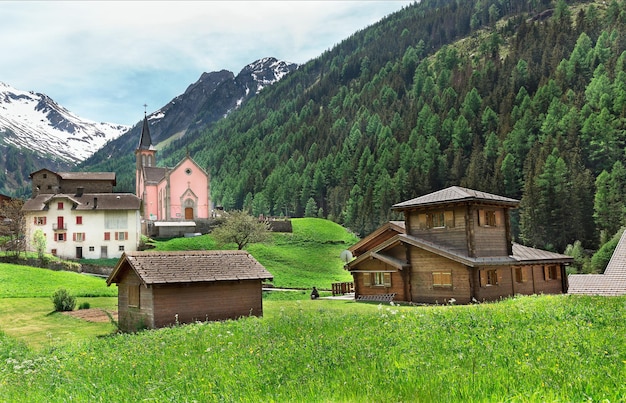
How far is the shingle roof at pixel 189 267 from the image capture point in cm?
2795

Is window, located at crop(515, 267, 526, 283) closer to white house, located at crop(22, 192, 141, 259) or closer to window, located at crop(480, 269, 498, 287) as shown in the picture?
window, located at crop(480, 269, 498, 287)

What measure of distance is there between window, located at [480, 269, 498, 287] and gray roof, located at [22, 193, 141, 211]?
5418cm

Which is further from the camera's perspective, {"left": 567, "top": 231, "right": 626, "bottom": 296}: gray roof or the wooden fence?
the wooden fence

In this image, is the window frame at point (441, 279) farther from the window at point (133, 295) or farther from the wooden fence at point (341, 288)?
the window at point (133, 295)

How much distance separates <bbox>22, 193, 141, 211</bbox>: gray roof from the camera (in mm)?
73500

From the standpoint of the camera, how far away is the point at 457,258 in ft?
113

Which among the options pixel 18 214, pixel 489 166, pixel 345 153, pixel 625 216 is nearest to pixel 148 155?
pixel 18 214

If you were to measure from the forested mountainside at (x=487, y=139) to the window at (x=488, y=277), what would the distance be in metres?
50.0

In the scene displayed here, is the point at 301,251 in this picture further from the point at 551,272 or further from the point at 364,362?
the point at 364,362

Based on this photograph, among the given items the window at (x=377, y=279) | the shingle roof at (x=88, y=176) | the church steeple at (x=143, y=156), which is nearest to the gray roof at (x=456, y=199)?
the window at (x=377, y=279)

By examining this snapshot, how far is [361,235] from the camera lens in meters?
109

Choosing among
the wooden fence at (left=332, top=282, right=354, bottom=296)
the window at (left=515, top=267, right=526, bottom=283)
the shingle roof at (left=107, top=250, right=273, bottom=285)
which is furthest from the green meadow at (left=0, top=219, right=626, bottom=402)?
the wooden fence at (left=332, top=282, right=354, bottom=296)

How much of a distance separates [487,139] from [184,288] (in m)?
104

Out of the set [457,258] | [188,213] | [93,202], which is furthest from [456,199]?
[188,213]
